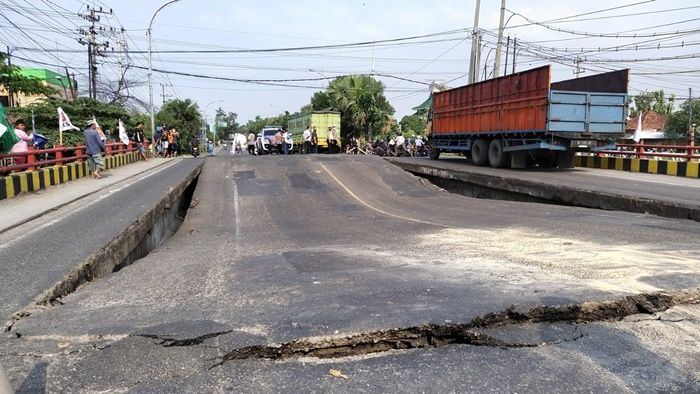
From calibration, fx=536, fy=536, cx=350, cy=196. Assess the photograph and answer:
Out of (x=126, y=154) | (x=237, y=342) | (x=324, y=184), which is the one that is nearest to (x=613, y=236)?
(x=237, y=342)

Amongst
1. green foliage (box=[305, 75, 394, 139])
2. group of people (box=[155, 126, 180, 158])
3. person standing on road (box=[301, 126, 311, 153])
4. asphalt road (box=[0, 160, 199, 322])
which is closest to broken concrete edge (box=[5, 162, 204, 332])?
asphalt road (box=[0, 160, 199, 322])

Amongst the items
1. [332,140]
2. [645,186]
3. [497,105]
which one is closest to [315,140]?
[332,140]

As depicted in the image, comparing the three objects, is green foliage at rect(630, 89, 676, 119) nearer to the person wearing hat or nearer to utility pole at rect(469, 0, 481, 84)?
utility pole at rect(469, 0, 481, 84)

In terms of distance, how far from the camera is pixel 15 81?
19531 mm

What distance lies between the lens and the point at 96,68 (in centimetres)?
3709

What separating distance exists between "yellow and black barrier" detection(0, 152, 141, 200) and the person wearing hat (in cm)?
50

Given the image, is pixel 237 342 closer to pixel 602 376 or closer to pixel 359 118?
pixel 602 376

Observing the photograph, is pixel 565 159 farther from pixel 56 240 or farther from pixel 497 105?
pixel 56 240

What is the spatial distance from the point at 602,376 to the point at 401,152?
2874 cm

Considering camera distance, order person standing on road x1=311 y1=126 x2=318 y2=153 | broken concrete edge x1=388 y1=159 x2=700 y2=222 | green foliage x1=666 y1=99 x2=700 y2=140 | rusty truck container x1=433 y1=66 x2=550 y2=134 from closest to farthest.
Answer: broken concrete edge x1=388 y1=159 x2=700 y2=222 < rusty truck container x1=433 y1=66 x2=550 y2=134 < person standing on road x1=311 y1=126 x2=318 y2=153 < green foliage x1=666 y1=99 x2=700 y2=140

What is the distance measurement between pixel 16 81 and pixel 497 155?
691 inches

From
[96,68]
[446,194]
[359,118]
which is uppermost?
[96,68]

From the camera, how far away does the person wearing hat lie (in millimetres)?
14789

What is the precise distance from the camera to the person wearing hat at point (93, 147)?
1479cm
